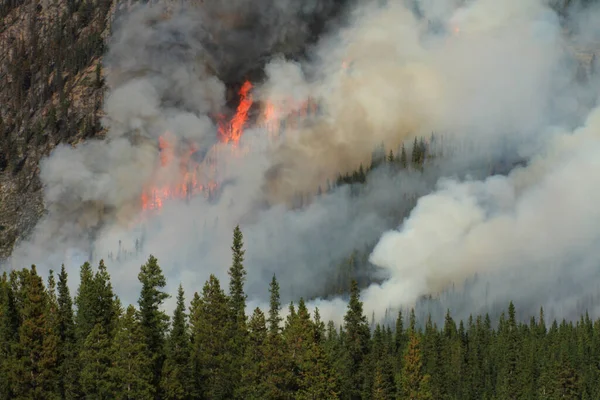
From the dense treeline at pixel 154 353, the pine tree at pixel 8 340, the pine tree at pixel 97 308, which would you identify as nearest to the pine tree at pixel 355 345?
the dense treeline at pixel 154 353

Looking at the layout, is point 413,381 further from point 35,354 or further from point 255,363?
point 35,354

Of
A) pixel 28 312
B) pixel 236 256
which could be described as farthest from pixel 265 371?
pixel 236 256

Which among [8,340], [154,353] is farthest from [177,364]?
[8,340]

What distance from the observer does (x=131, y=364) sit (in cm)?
9725

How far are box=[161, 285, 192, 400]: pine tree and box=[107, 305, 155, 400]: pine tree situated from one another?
2.46 meters

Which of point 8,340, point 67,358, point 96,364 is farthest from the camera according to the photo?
point 8,340

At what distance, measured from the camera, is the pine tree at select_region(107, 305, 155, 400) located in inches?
3812

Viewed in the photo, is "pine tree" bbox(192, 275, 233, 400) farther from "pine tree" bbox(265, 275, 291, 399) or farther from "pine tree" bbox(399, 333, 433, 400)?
"pine tree" bbox(399, 333, 433, 400)

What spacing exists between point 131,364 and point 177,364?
9.19 meters

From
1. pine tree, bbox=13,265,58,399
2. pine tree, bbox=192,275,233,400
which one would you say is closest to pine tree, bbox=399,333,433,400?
pine tree, bbox=192,275,233,400

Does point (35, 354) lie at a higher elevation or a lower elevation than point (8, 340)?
lower

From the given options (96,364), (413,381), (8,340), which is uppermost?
(8,340)

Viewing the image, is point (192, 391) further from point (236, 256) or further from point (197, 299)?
point (236, 256)

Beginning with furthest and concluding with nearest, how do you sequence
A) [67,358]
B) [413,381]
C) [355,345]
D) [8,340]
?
[355,345] → [413,381] → [8,340] → [67,358]
